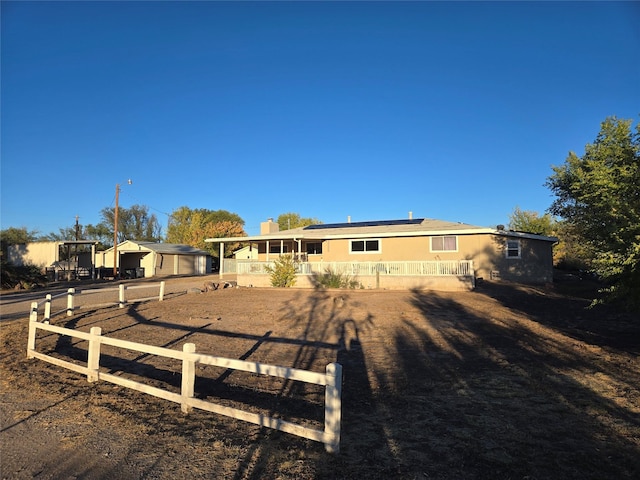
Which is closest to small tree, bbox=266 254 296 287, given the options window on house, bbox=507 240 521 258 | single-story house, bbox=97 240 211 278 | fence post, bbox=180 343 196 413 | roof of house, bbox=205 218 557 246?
roof of house, bbox=205 218 557 246

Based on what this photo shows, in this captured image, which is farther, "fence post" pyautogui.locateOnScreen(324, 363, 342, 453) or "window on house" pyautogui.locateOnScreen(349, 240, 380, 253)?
"window on house" pyautogui.locateOnScreen(349, 240, 380, 253)

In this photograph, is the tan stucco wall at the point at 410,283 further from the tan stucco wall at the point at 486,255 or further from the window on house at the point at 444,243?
the window on house at the point at 444,243

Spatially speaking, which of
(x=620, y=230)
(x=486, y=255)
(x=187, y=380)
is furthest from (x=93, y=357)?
(x=486, y=255)

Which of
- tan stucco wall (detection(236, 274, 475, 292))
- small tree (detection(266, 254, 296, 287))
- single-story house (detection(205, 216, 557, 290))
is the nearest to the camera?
tan stucco wall (detection(236, 274, 475, 292))

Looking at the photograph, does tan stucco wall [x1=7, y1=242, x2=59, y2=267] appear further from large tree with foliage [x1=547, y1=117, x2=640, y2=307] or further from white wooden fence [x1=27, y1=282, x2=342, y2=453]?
large tree with foliage [x1=547, y1=117, x2=640, y2=307]

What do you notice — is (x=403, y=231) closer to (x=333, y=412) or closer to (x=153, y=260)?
(x=333, y=412)

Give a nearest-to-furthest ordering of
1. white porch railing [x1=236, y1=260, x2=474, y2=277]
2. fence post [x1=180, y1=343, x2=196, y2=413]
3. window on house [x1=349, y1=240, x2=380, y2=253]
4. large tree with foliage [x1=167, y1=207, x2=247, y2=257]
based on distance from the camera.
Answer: fence post [x1=180, y1=343, x2=196, y2=413]
white porch railing [x1=236, y1=260, x2=474, y2=277]
window on house [x1=349, y1=240, x2=380, y2=253]
large tree with foliage [x1=167, y1=207, x2=247, y2=257]

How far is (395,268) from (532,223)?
2932cm

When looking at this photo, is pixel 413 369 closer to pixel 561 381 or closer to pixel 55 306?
pixel 561 381

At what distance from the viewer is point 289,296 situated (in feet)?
58.5

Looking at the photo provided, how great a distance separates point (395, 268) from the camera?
66.2 ft

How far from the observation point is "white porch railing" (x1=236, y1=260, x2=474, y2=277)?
1914 cm

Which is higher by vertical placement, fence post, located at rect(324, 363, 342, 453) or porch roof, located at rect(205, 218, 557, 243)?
porch roof, located at rect(205, 218, 557, 243)

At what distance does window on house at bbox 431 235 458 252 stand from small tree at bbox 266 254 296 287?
8.26 m
